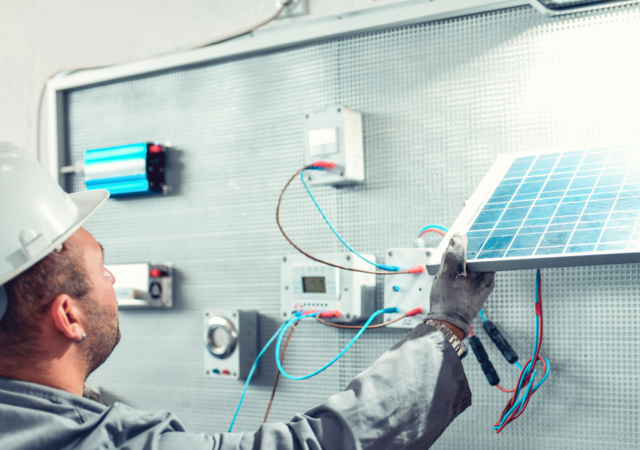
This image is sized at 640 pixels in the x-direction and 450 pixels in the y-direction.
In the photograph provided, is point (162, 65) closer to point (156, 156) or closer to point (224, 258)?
point (156, 156)

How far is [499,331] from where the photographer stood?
137 centimetres

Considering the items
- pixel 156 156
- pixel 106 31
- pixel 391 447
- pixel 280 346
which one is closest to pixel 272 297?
pixel 280 346

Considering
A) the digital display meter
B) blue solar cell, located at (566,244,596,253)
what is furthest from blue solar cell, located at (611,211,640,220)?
the digital display meter

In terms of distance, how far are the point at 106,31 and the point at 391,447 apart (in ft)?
6.33

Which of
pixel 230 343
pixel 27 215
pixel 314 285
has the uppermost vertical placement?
pixel 27 215

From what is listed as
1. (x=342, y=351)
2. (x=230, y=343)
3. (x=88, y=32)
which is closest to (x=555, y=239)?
(x=342, y=351)

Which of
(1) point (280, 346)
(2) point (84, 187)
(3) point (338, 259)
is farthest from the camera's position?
(2) point (84, 187)

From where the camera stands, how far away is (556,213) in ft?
3.42

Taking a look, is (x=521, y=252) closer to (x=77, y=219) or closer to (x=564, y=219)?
(x=564, y=219)

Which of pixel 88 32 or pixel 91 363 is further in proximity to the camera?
pixel 88 32

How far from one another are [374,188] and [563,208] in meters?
0.63

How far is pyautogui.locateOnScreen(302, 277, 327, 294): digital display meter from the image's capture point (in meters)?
1.55

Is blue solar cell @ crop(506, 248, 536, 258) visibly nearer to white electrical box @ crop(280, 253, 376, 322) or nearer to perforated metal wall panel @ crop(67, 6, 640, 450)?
perforated metal wall panel @ crop(67, 6, 640, 450)

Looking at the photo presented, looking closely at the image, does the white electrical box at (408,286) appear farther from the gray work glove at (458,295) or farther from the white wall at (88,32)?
the white wall at (88,32)
